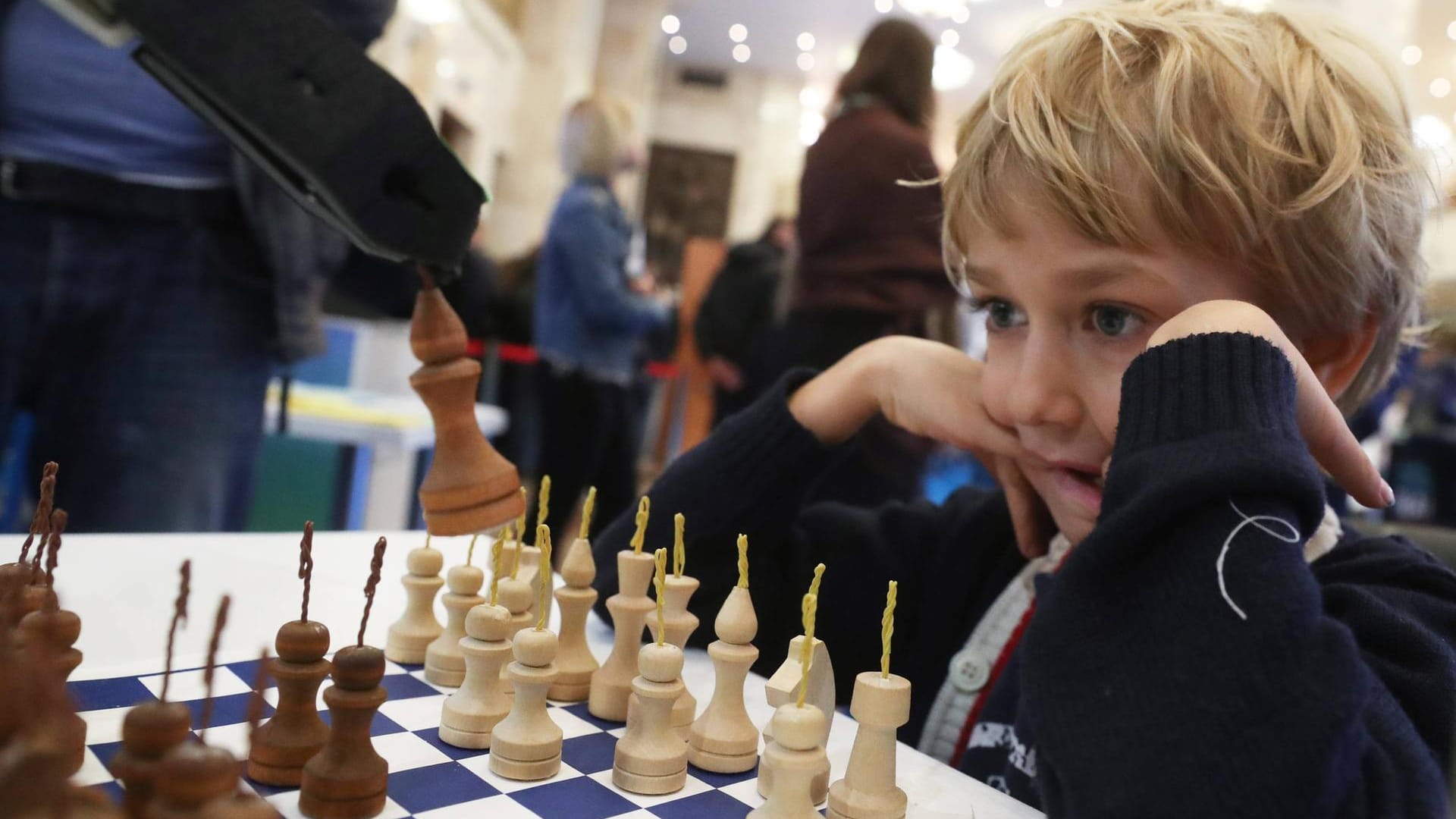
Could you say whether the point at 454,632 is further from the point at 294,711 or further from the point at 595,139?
the point at 595,139

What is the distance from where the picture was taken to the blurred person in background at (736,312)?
10.5 ft

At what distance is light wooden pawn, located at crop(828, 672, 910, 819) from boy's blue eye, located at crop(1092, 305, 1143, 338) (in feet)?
1.08

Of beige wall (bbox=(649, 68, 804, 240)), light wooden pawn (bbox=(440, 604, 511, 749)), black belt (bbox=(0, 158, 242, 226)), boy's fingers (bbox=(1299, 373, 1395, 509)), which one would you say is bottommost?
light wooden pawn (bbox=(440, 604, 511, 749))

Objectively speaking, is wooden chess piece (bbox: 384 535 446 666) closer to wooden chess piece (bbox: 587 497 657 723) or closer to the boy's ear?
wooden chess piece (bbox: 587 497 657 723)

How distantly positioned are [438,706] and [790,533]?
0.45 m

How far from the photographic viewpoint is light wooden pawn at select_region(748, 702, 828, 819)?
58 cm

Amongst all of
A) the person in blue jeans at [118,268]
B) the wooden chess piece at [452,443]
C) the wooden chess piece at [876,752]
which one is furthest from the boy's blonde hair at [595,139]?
the wooden chess piece at [876,752]

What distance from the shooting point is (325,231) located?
135cm

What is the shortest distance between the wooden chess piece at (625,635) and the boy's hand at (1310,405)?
369 mm

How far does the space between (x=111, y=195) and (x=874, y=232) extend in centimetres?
115

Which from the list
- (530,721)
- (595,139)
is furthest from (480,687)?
(595,139)

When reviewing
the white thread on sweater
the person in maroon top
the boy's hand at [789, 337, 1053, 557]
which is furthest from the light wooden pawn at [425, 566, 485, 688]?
the person in maroon top

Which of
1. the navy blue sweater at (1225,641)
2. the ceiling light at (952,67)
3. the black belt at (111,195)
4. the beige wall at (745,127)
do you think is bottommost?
the navy blue sweater at (1225,641)

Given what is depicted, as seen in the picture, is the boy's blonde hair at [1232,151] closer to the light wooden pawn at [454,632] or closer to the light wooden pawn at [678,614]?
the light wooden pawn at [678,614]
